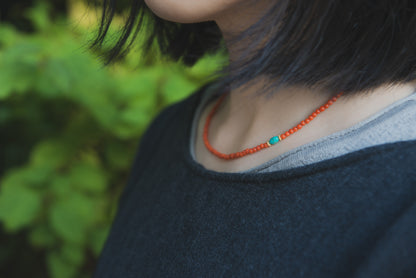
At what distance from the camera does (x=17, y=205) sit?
106cm

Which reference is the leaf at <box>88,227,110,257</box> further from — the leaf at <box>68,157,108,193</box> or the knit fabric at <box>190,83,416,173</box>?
the knit fabric at <box>190,83,416,173</box>

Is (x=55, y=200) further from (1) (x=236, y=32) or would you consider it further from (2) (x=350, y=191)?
(2) (x=350, y=191)

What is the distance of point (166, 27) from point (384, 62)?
43cm

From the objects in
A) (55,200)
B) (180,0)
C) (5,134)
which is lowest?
(55,200)

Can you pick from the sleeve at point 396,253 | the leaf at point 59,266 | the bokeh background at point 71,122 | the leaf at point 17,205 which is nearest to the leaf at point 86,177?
the bokeh background at point 71,122

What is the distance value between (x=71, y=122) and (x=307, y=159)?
3.19 feet

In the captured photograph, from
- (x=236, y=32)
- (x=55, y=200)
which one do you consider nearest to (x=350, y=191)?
(x=236, y=32)

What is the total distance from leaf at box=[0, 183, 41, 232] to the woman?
594 mm

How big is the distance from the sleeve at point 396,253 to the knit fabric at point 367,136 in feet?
0.27

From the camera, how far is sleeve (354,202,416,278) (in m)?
0.33

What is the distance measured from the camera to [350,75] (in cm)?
44

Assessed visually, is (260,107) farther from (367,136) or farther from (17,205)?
(17,205)

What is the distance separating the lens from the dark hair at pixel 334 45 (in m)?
0.41

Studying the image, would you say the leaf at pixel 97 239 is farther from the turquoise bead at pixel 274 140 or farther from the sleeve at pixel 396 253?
the sleeve at pixel 396 253
